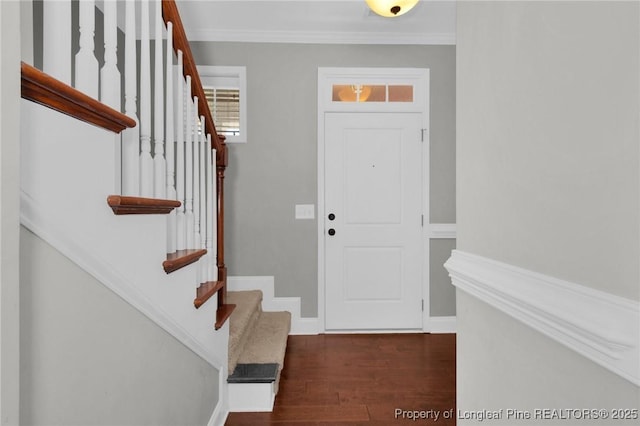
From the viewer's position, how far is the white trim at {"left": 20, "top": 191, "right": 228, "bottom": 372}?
687 mm

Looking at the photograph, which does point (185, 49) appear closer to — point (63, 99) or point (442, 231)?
point (63, 99)

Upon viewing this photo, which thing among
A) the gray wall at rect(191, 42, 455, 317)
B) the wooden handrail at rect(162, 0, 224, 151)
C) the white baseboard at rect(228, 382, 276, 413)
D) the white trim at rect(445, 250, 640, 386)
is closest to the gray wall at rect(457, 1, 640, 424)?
the white trim at rect(445, 250, 640, 386)

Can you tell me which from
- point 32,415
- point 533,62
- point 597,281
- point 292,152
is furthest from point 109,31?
point 292,152

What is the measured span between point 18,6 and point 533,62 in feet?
3.15

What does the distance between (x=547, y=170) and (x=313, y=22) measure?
2884 mm

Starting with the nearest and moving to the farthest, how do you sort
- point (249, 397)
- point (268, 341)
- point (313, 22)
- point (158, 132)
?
point (158, 132)
point (249, 397)
point (268, 341)
point (313, 22)

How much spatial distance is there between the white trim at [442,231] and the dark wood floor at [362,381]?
893 mm

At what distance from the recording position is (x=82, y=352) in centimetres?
84

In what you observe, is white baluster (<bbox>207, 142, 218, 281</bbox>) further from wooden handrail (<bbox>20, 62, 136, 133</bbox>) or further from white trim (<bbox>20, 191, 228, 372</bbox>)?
wooden handrail (<bbox>20, 62, 136, 133</bbox>)

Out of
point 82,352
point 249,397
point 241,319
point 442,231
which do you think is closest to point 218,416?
point 249,397

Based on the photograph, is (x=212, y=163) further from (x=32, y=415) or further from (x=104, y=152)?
(x=32, y=415)

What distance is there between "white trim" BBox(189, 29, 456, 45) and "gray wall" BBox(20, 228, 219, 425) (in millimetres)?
2776

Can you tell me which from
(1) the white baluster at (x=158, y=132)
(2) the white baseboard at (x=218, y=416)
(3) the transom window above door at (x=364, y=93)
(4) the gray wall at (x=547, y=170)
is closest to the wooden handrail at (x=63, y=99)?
(1) the white baluster at (x=158, y=132)

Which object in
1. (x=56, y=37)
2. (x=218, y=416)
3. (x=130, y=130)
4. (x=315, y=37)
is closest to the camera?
(x=56, y=37)
